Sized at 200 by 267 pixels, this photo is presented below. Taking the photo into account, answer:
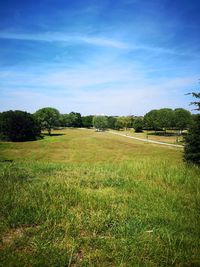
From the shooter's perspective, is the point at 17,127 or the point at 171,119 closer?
the point at 17,127

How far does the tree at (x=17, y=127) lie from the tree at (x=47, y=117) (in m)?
12.3

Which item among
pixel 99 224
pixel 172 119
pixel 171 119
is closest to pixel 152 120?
pixel 171 119

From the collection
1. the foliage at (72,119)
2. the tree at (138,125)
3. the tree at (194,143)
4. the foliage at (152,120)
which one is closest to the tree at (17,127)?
the foliage at (152,120)

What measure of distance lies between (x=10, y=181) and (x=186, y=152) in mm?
22199

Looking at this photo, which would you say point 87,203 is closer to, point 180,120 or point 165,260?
point 165,260

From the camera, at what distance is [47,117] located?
100500mm

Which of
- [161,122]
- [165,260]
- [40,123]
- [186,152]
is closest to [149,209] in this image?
[165,260]

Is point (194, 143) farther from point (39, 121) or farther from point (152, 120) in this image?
point (39, 121)

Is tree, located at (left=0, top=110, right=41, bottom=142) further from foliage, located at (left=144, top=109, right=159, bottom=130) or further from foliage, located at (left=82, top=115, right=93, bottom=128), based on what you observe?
foliage, located at (left=82, top=115, right=93, bottom=128)

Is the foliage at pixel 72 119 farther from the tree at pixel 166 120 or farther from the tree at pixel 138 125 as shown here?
the tree at pixel 166 120

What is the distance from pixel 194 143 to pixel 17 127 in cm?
6967

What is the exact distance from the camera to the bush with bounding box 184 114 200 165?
24453 millimetres

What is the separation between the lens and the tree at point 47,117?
99537 mm

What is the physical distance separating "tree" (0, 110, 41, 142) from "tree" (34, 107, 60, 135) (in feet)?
40.2
